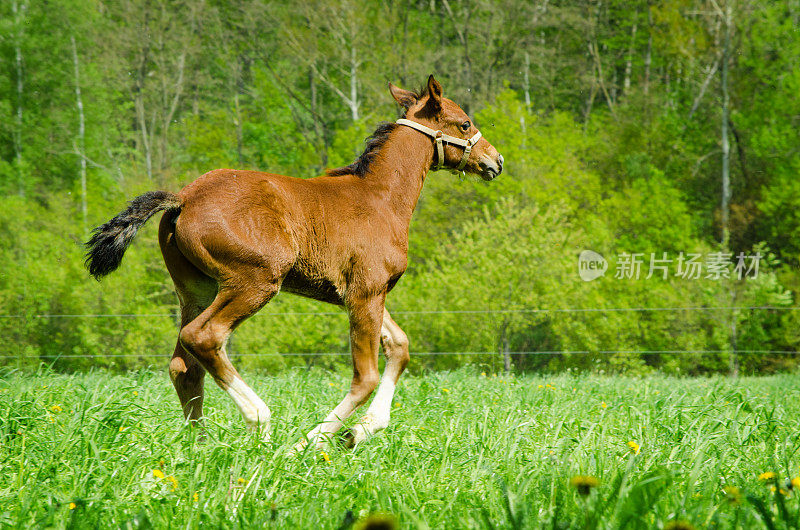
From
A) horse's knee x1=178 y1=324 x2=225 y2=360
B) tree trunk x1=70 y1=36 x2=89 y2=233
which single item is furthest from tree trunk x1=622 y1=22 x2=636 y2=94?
horse's knee x1=178 y1=324 x2=225 y2=360

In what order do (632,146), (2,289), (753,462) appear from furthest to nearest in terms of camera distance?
(632,146) < (2,289) < (753,462)

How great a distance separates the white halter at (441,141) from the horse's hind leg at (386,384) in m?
1.21

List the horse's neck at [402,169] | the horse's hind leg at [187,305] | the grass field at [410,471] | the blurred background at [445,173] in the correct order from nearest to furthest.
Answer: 1. the grass field at [410,471]
2. the horse's hind leg at [187,305]
3. the horse's neck at [402,169]
4. the blurred background at [445,173]

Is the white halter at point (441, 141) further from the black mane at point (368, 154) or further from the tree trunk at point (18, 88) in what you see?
the tree trunk at point (18, 88)

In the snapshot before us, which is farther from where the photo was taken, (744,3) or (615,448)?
(744,3)

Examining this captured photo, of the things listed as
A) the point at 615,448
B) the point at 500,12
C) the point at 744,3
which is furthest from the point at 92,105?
the point at 615,448

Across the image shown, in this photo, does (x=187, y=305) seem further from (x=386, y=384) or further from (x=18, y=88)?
(x=18, y=88)

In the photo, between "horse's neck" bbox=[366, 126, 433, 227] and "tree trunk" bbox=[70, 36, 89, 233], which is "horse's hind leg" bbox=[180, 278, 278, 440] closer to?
"horse's neck" bbox=[366, 126, 433, 227]

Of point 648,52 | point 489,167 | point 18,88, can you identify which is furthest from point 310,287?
point 648,52

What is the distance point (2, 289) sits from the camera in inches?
1188

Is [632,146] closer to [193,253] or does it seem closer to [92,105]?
[92,105]

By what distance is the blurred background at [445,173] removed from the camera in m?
27.0

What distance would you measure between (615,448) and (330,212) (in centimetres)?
201

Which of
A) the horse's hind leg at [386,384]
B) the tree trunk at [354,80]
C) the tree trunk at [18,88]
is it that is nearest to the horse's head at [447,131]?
the horse's hind leg at [386,384]
